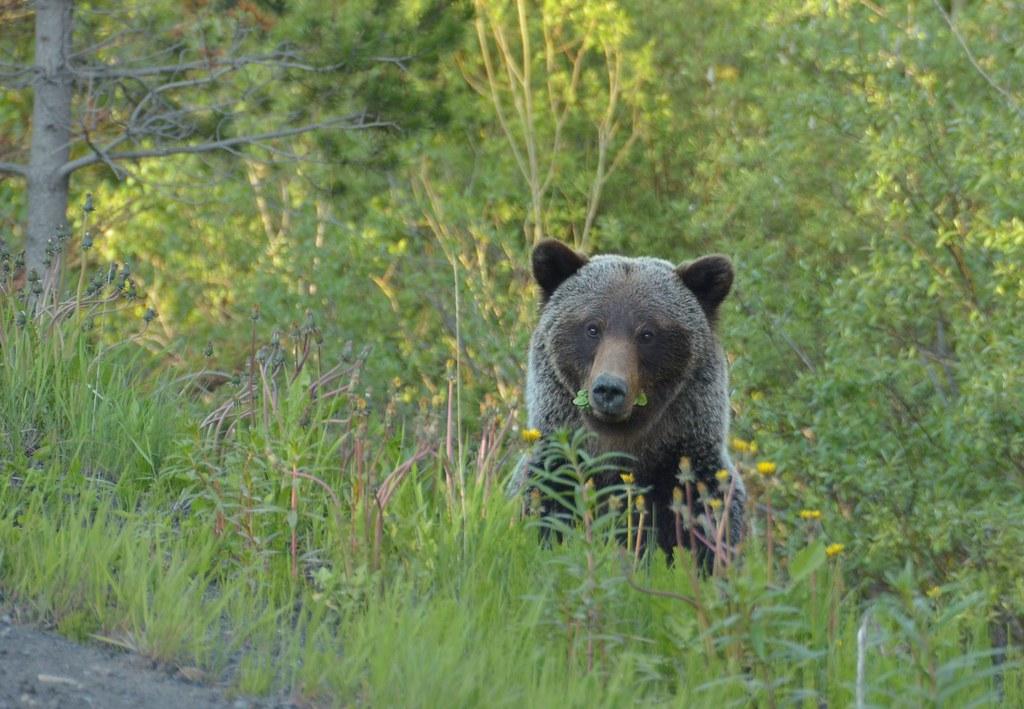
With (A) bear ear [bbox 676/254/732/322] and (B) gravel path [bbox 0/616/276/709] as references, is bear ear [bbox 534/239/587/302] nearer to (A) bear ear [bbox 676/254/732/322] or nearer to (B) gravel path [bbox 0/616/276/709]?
(A) bear ear [bbox 676/254/732/322]

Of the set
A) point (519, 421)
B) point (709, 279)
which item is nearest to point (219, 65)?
point (519, 421)

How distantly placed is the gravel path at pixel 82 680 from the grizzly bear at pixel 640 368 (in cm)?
216

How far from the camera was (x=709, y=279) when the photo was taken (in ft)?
22.3

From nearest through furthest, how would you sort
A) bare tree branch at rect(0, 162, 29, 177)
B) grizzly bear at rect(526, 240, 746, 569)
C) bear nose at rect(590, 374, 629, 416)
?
bear nose at rect(590, 374, 629, 416), grizzly bear at rect(526, 240, 746, 569), bare tree branch at rect(0, 162, 29, 177)

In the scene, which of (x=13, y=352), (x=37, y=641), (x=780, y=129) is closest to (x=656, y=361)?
(x=13, y=352)

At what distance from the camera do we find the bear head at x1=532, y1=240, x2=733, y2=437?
640 cm

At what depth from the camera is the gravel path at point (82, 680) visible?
3820 millimetres

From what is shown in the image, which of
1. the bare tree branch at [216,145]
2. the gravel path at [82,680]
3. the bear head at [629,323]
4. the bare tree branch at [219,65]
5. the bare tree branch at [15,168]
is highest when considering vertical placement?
the bare tree branch at [219,65]

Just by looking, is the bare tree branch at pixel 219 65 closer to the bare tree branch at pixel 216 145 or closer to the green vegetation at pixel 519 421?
the green vegetation at pixel 519 421

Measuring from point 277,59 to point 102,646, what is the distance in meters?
7.58

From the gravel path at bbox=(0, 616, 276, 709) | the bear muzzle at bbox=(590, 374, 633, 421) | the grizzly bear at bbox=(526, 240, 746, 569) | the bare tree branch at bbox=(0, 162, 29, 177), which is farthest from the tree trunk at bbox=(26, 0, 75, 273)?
the gravel path at bbox=(0, 616, 276, 709)

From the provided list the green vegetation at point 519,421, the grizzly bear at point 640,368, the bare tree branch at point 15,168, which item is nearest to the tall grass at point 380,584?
the green vegetation at point 519,421

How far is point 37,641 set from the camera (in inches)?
168

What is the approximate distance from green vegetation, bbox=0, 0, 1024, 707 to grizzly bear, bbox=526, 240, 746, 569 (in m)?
0.34
